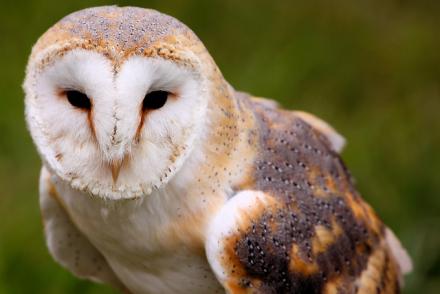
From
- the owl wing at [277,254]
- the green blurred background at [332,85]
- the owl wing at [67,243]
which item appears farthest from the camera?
the green blurred background at [332,85]

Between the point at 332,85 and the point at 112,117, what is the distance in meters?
2.70

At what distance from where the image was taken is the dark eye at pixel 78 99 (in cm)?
170

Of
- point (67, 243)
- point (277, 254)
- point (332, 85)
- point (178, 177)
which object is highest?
point (178, 177)

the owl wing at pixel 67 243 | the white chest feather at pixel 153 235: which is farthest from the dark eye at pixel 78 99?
the owl wing at pixel 67 243

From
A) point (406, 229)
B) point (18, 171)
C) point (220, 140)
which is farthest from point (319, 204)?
point (18, 171)

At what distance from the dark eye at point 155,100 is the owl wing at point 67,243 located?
57 cm

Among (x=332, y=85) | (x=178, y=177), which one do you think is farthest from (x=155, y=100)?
(x=332, y=85)

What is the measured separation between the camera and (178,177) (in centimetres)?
192

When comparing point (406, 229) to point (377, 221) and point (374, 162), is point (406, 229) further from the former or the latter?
point (377, 221)

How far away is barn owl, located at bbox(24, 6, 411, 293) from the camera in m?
1.71

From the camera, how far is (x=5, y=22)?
13.8ft

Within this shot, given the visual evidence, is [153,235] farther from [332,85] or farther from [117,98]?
[332,85]

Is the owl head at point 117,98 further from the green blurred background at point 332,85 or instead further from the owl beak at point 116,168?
the green blurred background at point 332,85

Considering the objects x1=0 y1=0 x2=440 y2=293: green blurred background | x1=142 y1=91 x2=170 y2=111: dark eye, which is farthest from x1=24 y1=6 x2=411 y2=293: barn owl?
x1=0 y1=0 x2=440 y2=293: green blurred background
